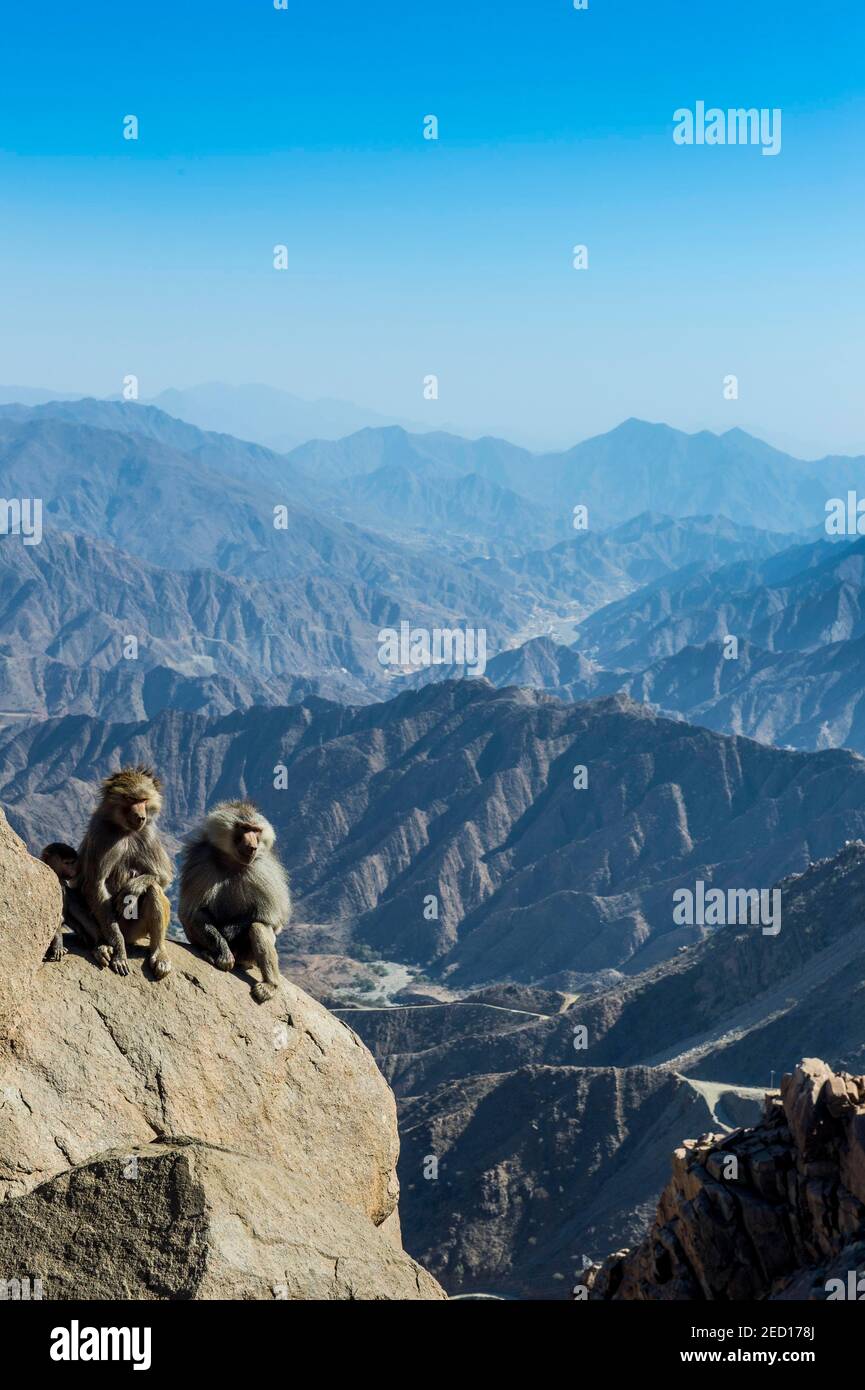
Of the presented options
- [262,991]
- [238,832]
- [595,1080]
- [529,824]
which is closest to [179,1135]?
[262,991]

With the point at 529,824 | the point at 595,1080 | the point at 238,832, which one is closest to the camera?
the point at 238,832

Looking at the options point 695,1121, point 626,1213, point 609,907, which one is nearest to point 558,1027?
point 695,1121

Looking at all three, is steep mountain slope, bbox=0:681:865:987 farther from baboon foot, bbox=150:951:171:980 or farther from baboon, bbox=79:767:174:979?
baboon, bbox=79:767:174:979

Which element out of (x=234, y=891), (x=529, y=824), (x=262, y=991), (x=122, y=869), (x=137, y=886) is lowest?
(x=529, y=824)

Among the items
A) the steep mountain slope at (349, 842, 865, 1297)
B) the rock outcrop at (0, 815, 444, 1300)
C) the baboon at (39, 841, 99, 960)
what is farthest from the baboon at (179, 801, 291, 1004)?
the steep mountain slope at (349, 842, 865, 1297)

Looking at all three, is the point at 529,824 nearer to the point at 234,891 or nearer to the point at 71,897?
the point at 234,891
